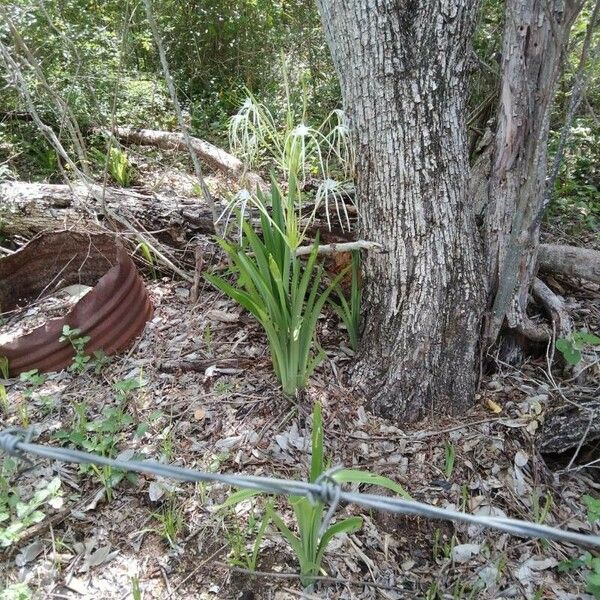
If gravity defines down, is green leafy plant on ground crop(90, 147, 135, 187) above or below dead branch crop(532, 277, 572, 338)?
above

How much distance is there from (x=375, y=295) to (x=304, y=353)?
1.33 ft

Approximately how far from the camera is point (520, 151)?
7.46 ft

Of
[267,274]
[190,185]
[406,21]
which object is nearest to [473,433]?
[267,274]

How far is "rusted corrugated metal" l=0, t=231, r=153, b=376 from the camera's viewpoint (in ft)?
8.52

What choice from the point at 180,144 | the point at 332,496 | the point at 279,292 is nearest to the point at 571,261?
the point at 279,292

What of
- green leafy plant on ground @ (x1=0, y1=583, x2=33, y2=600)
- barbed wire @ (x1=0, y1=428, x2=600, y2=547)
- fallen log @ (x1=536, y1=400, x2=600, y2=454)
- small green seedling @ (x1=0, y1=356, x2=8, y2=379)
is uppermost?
barbed wire @ (x1=0, y1=428, x2=600, y2=547)

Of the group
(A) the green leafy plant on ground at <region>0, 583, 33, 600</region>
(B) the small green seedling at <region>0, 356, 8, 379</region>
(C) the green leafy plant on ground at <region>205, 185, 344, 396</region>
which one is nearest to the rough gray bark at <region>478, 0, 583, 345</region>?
(C) the green leafy plant on ground at <region>205, 185, 344, 396</region>

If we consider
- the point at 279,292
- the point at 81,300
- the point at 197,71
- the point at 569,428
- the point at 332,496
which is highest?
the point at 197,71

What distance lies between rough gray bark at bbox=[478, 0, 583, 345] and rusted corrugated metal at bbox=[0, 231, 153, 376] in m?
1.70

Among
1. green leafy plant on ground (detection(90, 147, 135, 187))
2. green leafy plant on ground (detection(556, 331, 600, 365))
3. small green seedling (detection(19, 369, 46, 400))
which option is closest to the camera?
green leafy plant on ground (detection(556, 331, 600, 365))

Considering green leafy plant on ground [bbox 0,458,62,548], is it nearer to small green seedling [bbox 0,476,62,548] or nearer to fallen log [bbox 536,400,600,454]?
small green seedling [bbox 0,476,62,548]

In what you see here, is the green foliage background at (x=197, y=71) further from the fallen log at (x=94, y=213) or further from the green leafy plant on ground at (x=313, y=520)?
the green leafy plant on ground at (x=313, y=520)

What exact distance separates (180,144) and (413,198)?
2899 millimetres

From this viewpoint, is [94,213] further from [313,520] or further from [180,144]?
[313,520]
